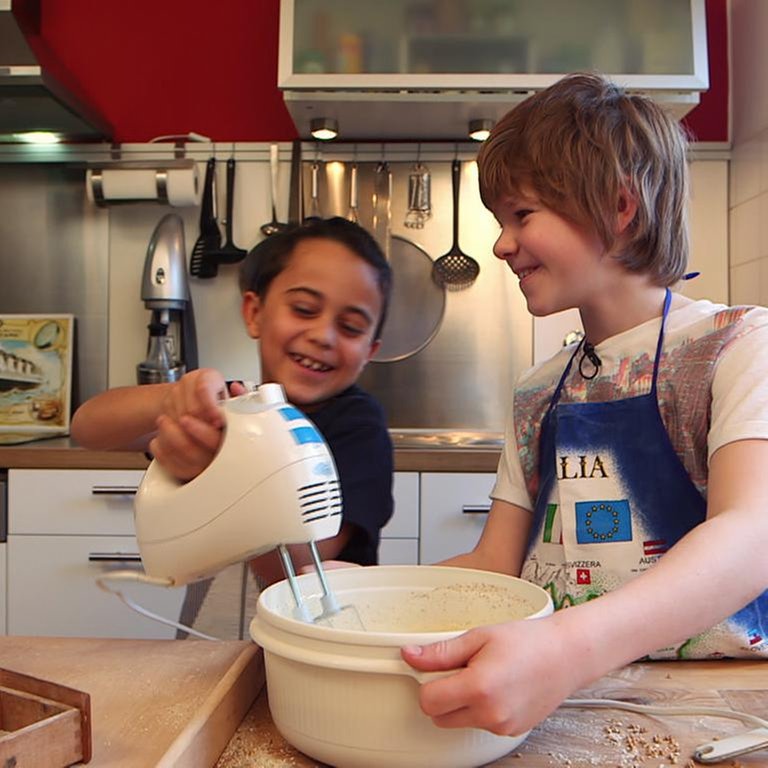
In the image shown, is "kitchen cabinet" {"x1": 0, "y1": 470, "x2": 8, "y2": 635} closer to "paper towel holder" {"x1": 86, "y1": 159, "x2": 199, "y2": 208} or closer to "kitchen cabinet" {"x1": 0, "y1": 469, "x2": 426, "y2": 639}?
"kitchen cabinet" {"x1": 0, "y1": 469, "x2": 426, "y2": 639}

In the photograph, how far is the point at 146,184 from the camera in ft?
8.36

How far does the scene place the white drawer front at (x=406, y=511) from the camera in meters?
2.10

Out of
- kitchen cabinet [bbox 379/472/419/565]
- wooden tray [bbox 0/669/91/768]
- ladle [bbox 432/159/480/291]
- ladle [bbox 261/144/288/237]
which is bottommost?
kitchen cabinet [bbox 379/472/419/565]

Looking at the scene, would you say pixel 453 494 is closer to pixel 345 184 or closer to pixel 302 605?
pixel 345 184

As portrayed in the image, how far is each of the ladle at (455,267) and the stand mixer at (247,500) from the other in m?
2.02

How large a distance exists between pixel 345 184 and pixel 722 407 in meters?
1.96

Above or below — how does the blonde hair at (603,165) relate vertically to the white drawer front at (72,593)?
above

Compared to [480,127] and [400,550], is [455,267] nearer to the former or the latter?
[480,127]

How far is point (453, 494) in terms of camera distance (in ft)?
6.90

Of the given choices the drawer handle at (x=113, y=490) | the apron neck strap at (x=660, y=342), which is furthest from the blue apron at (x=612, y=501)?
the drawer handle at (x=113, y=490)

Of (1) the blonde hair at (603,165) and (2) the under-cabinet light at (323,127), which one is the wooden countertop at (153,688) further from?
(2) the under-cabinet light at (323,127)

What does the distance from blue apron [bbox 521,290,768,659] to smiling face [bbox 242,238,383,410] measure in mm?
286

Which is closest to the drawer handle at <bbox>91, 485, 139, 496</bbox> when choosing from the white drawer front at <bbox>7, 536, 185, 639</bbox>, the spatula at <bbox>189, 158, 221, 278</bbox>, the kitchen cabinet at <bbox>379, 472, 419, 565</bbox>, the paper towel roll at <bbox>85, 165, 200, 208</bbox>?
the white drawer front at <bbox>7, 536, 185, 639</bbox>

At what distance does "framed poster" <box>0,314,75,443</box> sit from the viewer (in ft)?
8.29
